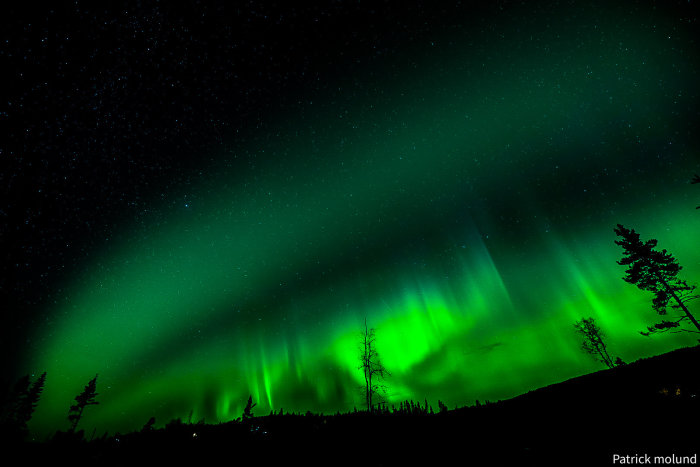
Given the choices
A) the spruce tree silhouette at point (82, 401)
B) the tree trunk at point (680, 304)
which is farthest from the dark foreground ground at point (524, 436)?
the spruce tree silhouette at point (82, 401)

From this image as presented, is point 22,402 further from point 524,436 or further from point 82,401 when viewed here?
point 524,436

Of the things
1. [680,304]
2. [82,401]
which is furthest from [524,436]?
[82,401]

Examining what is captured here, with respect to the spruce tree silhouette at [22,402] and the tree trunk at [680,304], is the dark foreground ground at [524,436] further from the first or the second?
the spruce tree silhouette at [22,402]

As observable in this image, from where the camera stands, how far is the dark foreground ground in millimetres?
9125

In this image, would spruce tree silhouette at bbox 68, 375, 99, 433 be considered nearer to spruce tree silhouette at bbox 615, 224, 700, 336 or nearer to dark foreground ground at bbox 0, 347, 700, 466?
dark foreground ground at bbox 0, 347, 700, 466

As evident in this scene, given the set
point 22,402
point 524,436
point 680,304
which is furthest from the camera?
point 22,402

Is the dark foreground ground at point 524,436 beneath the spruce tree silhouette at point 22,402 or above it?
beneath

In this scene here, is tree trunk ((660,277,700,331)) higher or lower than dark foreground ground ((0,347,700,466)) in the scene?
higher

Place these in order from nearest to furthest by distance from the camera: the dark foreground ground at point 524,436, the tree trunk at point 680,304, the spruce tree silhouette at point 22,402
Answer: the dark foreground ground at point 524,436 → the tree trunk at point 680,304 → the spruce tree silhouette at point 22,402

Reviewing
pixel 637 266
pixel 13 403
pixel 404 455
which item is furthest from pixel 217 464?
pixel 13 403

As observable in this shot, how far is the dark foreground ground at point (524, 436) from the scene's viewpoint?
9.12m

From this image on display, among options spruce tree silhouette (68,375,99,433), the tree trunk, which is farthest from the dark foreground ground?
spruce tree silhouette (68,375,99,433)

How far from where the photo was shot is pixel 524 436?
1180 cm

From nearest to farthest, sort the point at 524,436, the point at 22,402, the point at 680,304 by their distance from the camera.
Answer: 1. the point at 524,436
2. the point at 680,304
3. the point at 22,402
